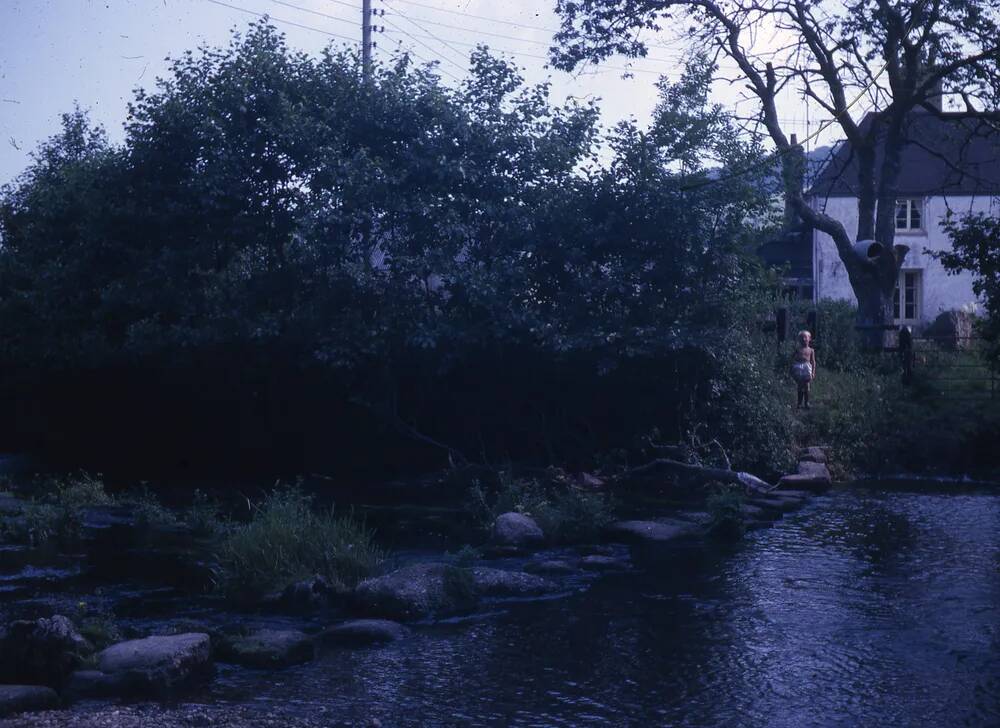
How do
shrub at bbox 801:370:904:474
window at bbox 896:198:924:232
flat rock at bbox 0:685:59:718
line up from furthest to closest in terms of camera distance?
window at bbox 896:198:924:232
shrub at bbox 801:370:904:474
flat rock at bbox 0:685:59:718

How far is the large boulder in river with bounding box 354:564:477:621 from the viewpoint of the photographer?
9812 mm

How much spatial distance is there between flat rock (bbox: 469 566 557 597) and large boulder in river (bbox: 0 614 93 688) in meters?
3.86

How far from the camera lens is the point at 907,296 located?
36.7 meters

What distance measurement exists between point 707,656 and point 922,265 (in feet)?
100

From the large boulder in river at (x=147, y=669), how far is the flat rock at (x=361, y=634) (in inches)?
45.1

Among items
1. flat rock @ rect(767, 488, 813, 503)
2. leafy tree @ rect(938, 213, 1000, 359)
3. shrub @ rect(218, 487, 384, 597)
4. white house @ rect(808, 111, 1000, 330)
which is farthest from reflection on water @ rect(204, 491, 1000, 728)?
white house @ rect(808, 111, 1000, 330)

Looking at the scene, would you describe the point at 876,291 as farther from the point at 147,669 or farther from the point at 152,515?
the point at 147,669

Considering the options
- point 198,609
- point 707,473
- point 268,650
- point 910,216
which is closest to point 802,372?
point 707,473

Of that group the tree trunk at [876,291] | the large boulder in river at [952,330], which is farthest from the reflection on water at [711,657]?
the large boulder in river at [952,330]

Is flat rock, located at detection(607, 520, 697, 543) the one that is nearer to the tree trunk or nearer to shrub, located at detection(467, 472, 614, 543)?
A: shrub, located at detection(467, 472, 614, 543)

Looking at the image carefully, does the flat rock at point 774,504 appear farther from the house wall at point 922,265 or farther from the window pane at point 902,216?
the window pane at point 902,216

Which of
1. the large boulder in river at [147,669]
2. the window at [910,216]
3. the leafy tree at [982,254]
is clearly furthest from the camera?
the window at [910,216]

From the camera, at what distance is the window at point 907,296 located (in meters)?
36.3

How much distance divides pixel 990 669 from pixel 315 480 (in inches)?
552
